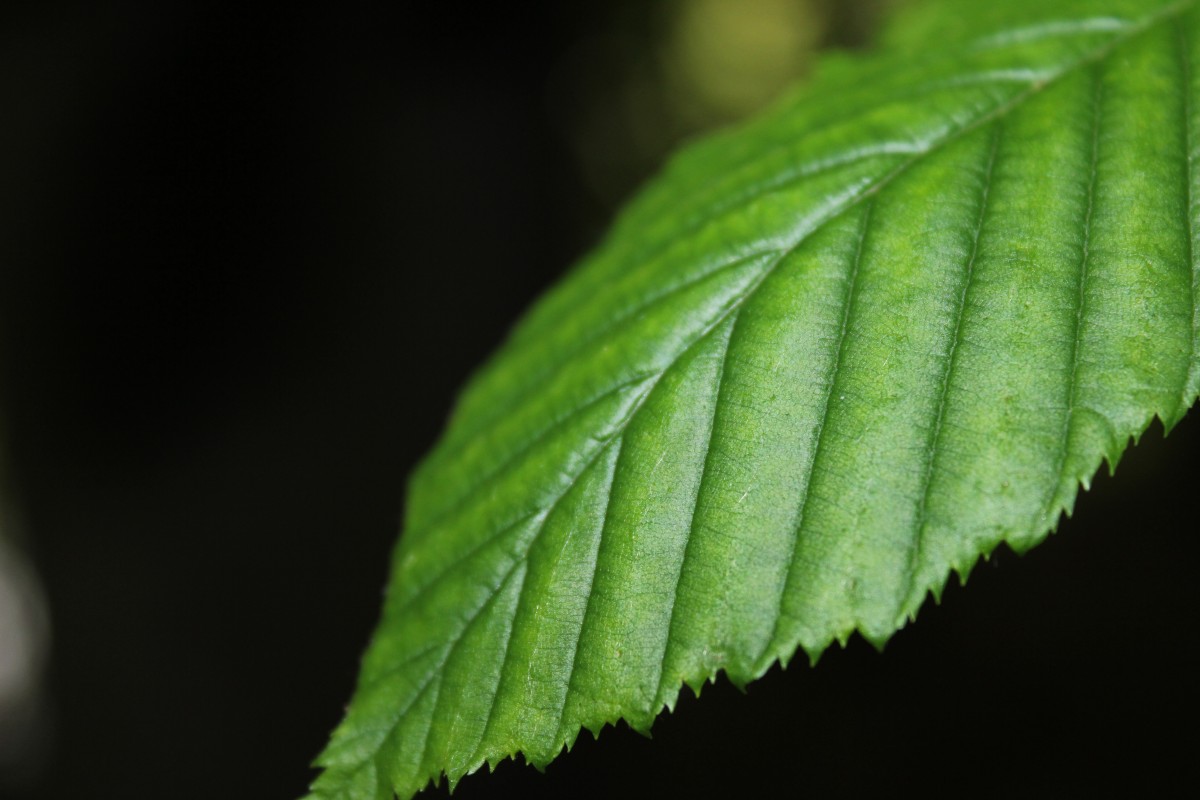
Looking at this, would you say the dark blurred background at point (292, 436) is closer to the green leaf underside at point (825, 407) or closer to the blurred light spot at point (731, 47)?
the green leaf underside at point (825, 407)

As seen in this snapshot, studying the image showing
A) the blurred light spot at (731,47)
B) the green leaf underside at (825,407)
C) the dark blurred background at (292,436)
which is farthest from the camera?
the blurred light spot at (731,47)

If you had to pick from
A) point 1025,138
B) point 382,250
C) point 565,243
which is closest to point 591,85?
point 565,243

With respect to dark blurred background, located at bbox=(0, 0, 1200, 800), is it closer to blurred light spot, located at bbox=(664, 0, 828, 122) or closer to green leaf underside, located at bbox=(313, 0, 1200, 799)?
green leaf underside, located at bbox=(313, 0, 1200, 799)

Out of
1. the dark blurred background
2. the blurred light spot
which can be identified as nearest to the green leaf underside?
the dark blurred background

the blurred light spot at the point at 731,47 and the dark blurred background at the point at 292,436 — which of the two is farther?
the blurred light spot at the point at 731,47

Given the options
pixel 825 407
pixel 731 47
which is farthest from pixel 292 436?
pixel 731 47

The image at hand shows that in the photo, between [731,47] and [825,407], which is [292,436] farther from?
[731,47]

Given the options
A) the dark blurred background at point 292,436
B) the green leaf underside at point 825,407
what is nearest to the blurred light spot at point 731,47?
the dark blurred background at point 292,436
